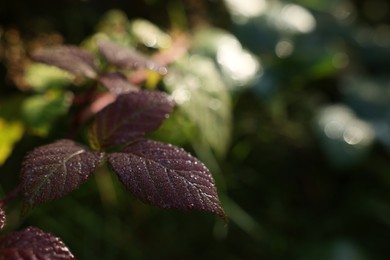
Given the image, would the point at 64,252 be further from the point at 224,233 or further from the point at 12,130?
the point at 224,233

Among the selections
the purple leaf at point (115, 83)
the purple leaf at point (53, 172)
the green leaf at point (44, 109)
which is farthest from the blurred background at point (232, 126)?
the purple leaf at point (53, 172)

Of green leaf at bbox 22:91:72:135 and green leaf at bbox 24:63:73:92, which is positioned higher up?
green leaf at bbox 24:63:73:92

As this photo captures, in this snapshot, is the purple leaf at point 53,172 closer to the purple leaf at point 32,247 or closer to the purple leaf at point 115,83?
the purple leaf at point 32,247

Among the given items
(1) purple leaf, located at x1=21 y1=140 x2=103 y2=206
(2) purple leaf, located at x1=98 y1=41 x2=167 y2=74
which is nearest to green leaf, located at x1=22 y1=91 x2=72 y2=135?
(2) purple leaf, located at x1=98 y1=41 x2=167 y2=74

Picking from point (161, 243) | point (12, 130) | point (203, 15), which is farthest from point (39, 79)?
point (203, 15)

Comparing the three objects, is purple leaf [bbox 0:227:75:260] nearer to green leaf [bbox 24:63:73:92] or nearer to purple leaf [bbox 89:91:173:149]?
purple leaf [bbox 89:91:173:149]

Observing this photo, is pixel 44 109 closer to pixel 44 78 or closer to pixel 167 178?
pixel 44 78
